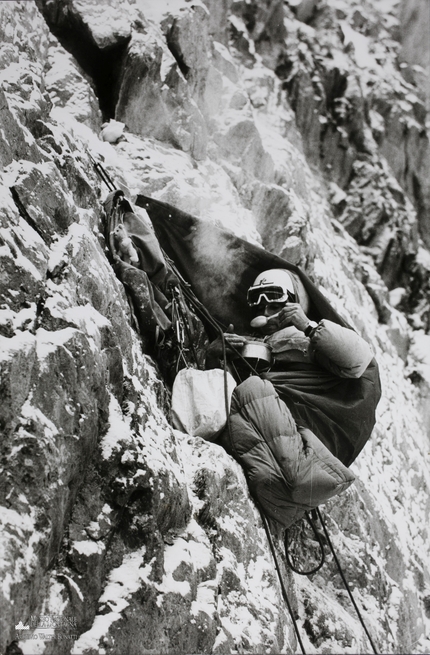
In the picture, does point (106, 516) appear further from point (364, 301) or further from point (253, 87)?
point (253, 87)

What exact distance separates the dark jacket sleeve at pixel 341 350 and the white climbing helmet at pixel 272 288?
675 mm

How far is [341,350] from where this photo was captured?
4.04 m

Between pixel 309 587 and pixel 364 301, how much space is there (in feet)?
16.1

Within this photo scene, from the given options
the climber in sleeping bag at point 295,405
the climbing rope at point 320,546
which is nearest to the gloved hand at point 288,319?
the climber in sleeping bag at point 295,405

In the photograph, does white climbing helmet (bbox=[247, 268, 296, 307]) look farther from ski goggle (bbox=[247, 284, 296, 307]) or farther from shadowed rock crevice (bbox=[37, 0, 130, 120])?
shadowed rock crevice (bbox=[37, 0, 130, 120])

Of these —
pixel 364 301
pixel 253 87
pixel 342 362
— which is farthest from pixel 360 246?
pixel 342 362

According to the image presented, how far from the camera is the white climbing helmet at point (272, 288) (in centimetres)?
474

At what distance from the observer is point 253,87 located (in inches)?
382

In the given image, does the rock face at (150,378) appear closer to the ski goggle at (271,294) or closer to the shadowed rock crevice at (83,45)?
the shadowed rock crevice at (83,45)

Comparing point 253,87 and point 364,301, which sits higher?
point 253,87

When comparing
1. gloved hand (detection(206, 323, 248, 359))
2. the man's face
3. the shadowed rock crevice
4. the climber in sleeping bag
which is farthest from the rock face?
the man's face

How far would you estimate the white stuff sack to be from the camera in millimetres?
3709

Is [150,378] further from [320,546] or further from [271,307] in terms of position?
[320,546]

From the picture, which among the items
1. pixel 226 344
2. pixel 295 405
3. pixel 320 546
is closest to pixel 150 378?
pixel 226 344
